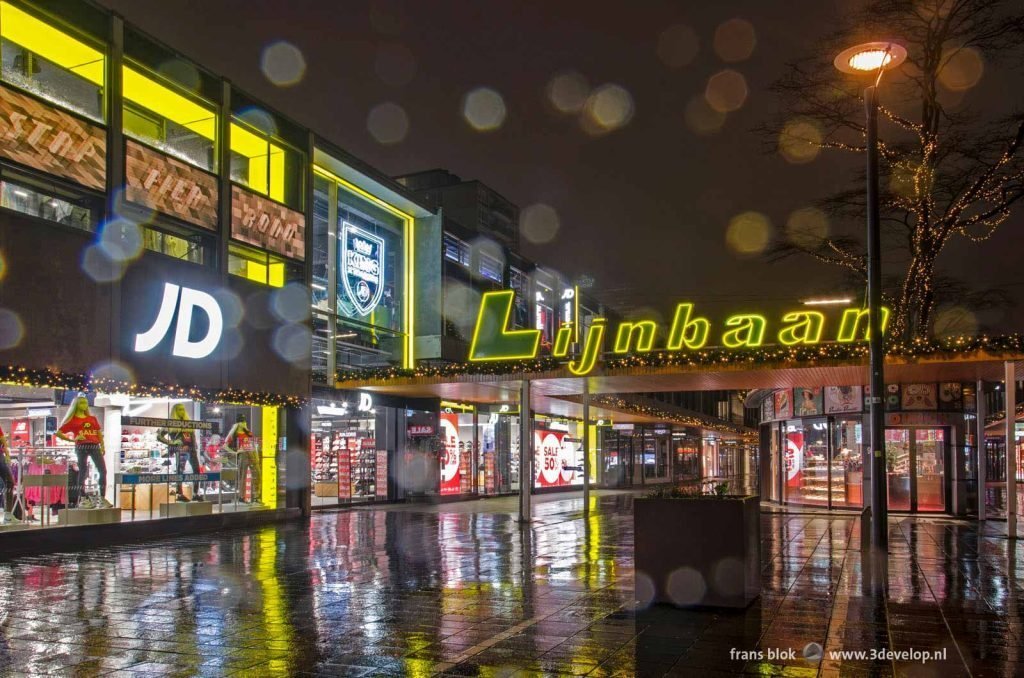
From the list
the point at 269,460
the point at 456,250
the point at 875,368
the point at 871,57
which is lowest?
the point at 269,460

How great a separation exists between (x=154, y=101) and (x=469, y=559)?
12802mm

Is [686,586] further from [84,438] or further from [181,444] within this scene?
[181,444]

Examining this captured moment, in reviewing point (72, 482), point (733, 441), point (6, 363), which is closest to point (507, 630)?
point (6, 363)

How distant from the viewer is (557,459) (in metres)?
42.2

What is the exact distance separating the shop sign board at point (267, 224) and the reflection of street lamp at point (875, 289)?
14325mm

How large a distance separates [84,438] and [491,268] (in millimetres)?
21299

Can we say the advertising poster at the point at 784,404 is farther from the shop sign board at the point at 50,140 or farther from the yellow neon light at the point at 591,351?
the shop sign board at the point at 50,140

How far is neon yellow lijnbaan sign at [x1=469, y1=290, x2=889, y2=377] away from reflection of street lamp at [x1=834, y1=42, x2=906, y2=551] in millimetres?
7810

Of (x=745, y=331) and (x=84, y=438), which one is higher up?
(x=745, y=331)

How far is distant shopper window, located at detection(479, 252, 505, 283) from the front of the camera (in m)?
36.5

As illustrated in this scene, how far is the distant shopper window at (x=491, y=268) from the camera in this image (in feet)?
120

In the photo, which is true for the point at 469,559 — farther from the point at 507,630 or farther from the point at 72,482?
the point at 72,482

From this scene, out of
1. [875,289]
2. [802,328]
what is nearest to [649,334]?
[802,328]

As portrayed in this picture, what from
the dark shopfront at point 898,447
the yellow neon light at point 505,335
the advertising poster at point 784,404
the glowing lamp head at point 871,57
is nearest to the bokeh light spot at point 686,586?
the glowing lamp head at point 871,57
